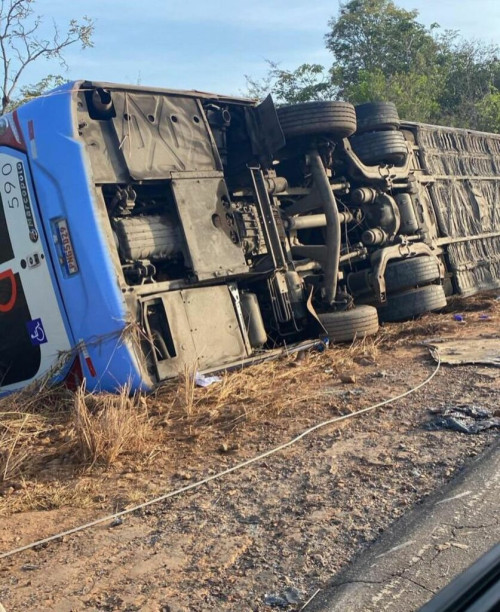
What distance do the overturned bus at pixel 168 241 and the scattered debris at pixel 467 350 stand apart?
738 millimetres

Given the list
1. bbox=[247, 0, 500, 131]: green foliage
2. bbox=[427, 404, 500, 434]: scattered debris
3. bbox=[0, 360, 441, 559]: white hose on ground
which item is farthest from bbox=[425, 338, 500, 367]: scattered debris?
bbox=[247, 0, 500, 131]: green foliage

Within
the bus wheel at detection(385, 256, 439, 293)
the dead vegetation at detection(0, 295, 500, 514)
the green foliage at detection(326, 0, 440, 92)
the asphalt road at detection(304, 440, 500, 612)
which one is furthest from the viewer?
the green foliage at detection(326, 0, 440, 92)

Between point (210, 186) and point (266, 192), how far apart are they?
2.44ft

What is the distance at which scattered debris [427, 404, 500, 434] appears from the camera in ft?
12.6

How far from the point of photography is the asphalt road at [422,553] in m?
2.30

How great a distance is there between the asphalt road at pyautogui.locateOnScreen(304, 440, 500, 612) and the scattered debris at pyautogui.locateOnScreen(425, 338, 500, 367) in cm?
241

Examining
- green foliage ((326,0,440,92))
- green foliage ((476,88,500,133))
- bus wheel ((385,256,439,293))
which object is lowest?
bus wheel ((385,256,439,293))

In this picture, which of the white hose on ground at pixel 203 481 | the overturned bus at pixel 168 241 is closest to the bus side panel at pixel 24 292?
the overturned bus at pixel 168 241

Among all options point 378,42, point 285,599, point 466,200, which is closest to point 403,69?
point 378,42

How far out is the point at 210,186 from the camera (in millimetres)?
5789

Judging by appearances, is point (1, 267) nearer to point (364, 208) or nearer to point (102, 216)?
point (102, 216)

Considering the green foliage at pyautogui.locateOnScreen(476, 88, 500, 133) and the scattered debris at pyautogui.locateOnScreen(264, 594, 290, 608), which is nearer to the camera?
the scattered debris at pyautogui.locateOnScreen(264, 594, 290, 608)

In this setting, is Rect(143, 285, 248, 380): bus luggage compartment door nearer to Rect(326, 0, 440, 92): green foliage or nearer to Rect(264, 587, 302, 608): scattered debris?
Rect(264, 587, 302, 608): scattered debris

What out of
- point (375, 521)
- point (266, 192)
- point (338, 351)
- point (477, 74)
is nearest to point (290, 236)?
point (266, 192)
